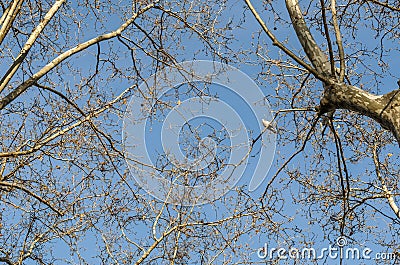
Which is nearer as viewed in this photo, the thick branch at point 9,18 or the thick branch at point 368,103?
the thick branch at point 368,103

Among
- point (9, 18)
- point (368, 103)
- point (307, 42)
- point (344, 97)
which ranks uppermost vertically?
point (9, 18)

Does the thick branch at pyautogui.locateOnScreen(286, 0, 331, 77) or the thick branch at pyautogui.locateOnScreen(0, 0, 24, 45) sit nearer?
the thick branch at pyautogui.locateOnScreen(286, 0, 331, 77)

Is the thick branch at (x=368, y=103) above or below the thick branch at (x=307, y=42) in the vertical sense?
below

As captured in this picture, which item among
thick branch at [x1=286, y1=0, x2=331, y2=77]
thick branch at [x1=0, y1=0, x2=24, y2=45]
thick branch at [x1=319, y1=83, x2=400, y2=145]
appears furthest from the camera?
thick branch at [x1=0, y1=0, x2=24, y2=45]

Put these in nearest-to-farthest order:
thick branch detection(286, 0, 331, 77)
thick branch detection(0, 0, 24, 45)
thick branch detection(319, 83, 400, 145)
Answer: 1. thick branch detection(319, 83, 400, 145)
2. thick branch detection(286, 0, 331, 77)
3. thick branch detection(0, 0, 24, 45)

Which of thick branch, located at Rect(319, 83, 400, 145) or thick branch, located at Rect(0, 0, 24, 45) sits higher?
thick branch, located at Rect(0, 0, 24, 45)

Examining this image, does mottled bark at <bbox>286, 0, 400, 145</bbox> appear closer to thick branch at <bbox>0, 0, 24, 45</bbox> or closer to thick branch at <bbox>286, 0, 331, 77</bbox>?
thick branch at <bbox>286, 0, 331, 77</bbox>

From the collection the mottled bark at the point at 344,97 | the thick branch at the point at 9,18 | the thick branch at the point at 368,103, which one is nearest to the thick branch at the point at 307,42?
the mottled bark at the point at 344,97

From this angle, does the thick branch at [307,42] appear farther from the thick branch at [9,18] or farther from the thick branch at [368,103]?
the thick branch at [9,18]

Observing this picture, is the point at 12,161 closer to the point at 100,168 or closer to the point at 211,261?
the point at 100,168

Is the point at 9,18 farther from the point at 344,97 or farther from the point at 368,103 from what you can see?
the point at 368,103

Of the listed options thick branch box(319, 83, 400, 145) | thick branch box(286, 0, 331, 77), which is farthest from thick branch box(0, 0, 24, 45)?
thick branch box(319, 83, 400, 145)

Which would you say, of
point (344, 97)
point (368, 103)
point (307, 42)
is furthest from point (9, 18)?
point (368, 103)

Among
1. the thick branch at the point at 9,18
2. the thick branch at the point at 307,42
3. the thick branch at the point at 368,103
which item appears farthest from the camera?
the thick branch at the point at 9,18
